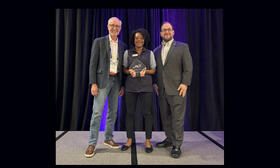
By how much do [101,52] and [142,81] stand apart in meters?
0.62

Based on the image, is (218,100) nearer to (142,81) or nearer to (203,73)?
(203,73)

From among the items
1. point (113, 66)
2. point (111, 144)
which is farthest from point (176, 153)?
point (113, 66)

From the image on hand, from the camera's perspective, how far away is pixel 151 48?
3314mm

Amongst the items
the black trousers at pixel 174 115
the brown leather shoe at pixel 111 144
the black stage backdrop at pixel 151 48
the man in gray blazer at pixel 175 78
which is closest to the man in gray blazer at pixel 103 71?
the brown leather shoe at pixel 111 144

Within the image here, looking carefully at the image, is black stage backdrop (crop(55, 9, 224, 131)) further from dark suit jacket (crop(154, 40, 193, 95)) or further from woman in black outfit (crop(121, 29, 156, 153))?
dark suit jacket (crop(154, 40, 193, 95))

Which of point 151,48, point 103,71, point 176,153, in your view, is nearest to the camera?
point 176,153

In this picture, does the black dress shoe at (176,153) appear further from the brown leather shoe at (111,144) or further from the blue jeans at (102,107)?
the blue jeans at (102,107)

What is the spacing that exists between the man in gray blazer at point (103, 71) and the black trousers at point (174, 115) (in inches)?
25.9

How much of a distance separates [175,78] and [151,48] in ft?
3.95

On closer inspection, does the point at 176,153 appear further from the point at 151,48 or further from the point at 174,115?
the point at 151,48

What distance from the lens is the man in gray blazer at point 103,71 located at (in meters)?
2.27

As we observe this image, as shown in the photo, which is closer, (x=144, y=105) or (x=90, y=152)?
(x=90, y=152)

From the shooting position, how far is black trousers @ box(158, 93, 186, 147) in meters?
2.25

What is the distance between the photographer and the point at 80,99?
329cm
